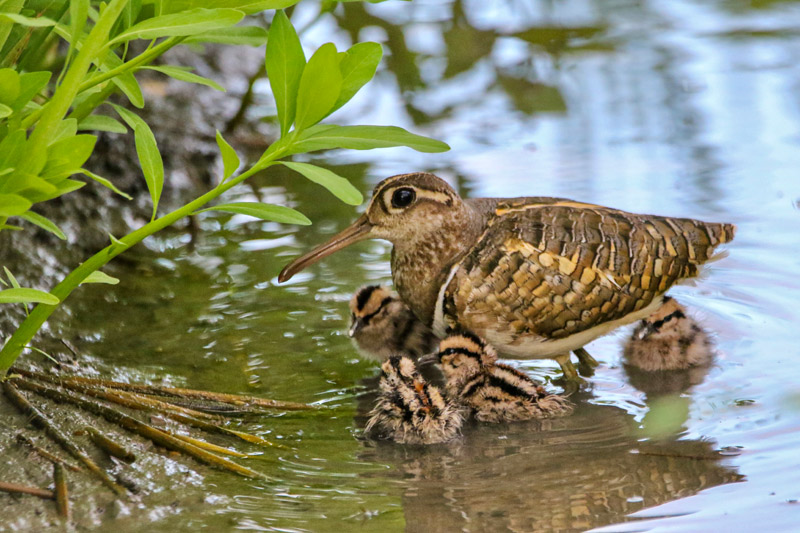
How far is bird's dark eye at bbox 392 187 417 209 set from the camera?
5500 millimetres

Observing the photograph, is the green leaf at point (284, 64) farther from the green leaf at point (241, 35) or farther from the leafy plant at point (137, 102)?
the green leaf at point (241, 35)

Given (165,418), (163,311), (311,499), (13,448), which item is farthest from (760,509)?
(163,311)

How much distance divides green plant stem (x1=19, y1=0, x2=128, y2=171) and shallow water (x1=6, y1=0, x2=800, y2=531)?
1.44m

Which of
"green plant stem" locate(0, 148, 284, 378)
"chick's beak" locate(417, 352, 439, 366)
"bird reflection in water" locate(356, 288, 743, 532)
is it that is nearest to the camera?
"green plant stem" locate(0, 148, 284, 378)

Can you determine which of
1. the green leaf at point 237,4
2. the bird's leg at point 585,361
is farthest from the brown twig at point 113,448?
the bird's leg at point 585,361

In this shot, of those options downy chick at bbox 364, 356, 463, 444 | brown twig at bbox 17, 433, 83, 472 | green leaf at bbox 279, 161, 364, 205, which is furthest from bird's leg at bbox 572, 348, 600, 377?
brown twig at bbox 17, 433, 83, 472

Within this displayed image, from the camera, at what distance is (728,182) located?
7.74 m

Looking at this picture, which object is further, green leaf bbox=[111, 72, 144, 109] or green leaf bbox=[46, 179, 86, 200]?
green leaf bbox=[111, 72, 144, 109]

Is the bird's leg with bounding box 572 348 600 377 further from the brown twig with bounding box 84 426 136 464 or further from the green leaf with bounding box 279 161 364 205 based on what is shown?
the brown twig with bounding box 84 426 136 464

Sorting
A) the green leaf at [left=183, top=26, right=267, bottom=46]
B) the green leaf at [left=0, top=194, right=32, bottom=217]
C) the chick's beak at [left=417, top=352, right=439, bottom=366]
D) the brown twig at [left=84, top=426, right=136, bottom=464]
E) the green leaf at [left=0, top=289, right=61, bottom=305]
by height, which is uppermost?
the green leaf at [left=183, top=26, right=267, bottom=46]

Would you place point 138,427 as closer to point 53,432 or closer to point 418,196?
point 53,432

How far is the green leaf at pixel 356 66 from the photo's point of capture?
13.6 ft

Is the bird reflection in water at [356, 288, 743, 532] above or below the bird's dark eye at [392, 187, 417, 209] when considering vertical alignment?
below

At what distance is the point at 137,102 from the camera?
415 centimetres
